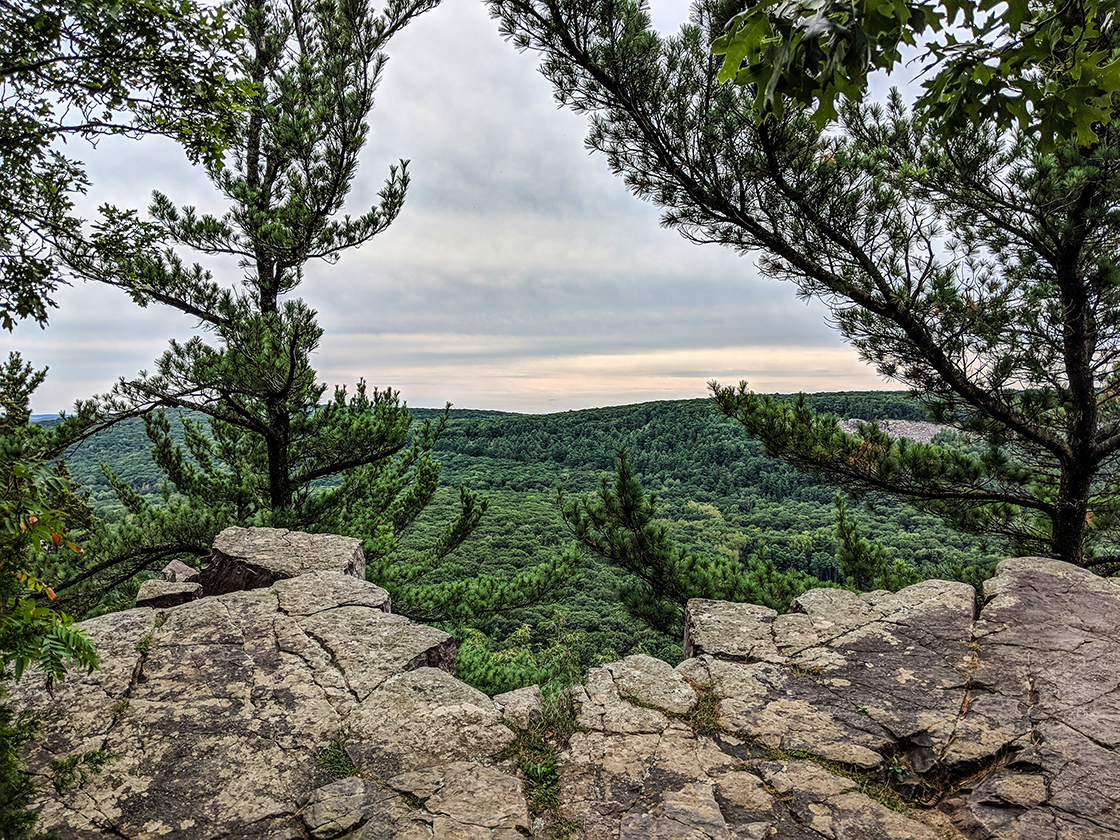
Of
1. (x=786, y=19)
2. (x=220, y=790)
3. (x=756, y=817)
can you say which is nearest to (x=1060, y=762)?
(x=756, y=817)

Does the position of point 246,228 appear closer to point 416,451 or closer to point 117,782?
point 416,451

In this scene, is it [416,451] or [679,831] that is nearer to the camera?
[679,831]

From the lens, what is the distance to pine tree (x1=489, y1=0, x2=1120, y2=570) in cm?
456

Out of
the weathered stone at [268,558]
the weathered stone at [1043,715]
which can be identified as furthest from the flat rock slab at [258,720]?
the weathered stone at [1043,715]

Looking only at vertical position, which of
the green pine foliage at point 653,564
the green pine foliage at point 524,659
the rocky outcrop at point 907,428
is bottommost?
the green pine foliage at point 524,659

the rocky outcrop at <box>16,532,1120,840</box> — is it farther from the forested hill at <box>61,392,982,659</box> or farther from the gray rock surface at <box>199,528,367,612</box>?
the forested hill at <box>61,392,982,659</box>

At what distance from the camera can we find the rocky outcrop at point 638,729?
2.09 m

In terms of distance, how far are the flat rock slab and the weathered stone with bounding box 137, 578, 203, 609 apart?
0.26 meters

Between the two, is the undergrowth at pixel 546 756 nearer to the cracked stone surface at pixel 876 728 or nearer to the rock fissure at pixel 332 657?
the cracked stone surface at pixel 876 728

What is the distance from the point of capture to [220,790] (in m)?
2.24

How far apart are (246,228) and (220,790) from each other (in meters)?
6.05

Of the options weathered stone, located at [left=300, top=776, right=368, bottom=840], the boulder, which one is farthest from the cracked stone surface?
the boulder

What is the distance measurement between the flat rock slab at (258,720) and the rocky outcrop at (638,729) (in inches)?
0.4

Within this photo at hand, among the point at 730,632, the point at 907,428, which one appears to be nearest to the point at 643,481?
the point at 907,428
